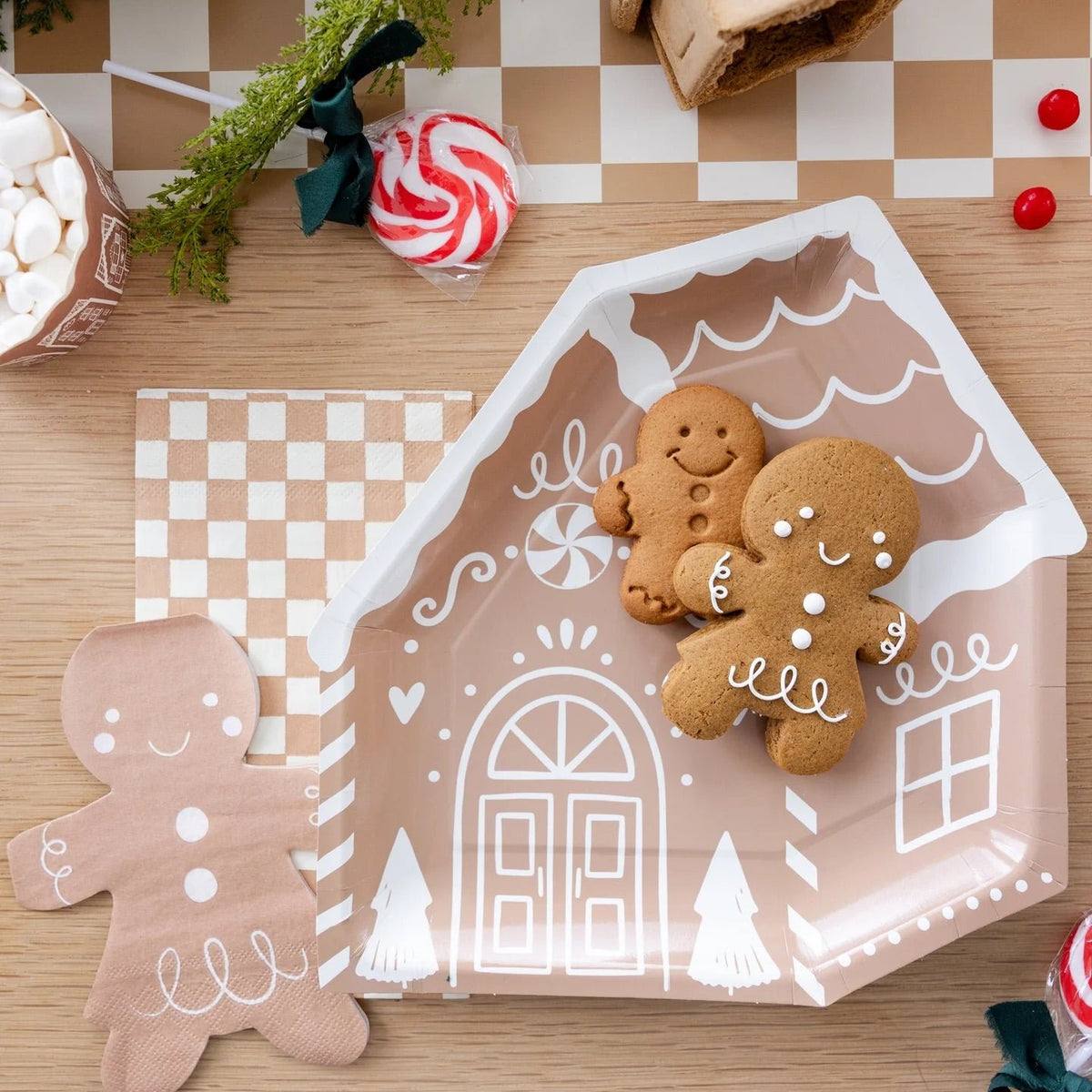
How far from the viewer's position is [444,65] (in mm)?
906

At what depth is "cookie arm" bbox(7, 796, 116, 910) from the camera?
3.29ft

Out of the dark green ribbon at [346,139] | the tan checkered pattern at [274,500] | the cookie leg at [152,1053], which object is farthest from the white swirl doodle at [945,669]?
the cookie leg at [152,1053]

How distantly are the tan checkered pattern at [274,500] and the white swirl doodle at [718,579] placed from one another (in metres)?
0.33

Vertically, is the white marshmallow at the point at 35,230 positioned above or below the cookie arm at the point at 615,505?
above

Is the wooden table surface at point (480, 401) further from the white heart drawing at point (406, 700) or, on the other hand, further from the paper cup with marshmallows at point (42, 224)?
the white heart drawing at point (406, 700)

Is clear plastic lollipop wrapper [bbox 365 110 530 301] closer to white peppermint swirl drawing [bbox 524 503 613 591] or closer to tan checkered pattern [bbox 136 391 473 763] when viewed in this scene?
tan checkered pattern [bbox 136 391 473 763]

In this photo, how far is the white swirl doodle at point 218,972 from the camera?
998mm

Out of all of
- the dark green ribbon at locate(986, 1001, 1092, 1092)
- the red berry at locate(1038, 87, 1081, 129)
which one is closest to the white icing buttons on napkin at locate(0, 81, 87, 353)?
the red berry at locate(1038, 87, 1081, 129)

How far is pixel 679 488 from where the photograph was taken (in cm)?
90

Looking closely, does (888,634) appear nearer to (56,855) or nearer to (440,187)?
(440,187)

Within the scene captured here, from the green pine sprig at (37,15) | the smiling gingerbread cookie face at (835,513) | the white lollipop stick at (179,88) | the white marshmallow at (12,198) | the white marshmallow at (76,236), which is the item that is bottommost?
the smiling gingerbread cookie face at (835,513)

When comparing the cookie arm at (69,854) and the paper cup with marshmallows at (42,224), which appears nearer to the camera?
the paper cup with marshmallows at (42,224)

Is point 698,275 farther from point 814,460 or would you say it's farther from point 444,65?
point 444,65

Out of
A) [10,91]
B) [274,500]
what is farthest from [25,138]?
[274,500]
